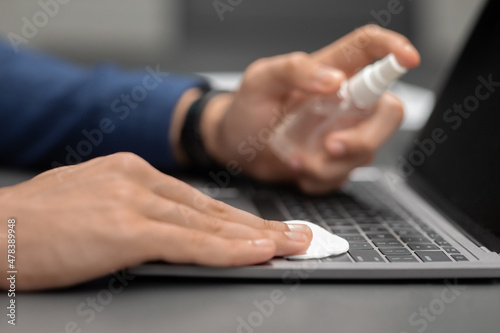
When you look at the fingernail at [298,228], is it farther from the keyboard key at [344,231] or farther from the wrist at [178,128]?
the wrist at [178,128]

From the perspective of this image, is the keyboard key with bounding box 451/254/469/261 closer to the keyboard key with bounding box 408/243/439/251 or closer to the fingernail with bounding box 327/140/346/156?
the keyboard key with bounding box 408/243/439/251

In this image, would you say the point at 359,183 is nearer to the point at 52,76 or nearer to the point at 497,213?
the point at 497,213

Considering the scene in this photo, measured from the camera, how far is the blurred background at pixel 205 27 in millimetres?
2047

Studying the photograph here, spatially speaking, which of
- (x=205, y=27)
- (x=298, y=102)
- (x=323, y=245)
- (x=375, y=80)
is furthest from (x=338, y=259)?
(x=205, y=27)

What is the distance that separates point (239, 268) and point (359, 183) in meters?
0.40

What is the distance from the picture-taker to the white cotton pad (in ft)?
1.42

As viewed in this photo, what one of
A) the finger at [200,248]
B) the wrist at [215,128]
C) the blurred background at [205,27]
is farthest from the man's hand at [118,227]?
the blurred background at [205,27]

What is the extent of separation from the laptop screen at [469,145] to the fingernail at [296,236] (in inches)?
6.3

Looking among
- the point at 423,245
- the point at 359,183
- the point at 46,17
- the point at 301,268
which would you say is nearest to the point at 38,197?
the point at 301,268

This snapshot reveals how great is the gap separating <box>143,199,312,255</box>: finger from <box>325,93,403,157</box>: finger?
272 millimetres

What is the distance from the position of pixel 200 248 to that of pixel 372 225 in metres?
0.21

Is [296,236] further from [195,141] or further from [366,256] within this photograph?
[195,141]

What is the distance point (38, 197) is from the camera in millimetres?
413

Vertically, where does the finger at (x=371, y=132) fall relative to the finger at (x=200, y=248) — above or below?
above
